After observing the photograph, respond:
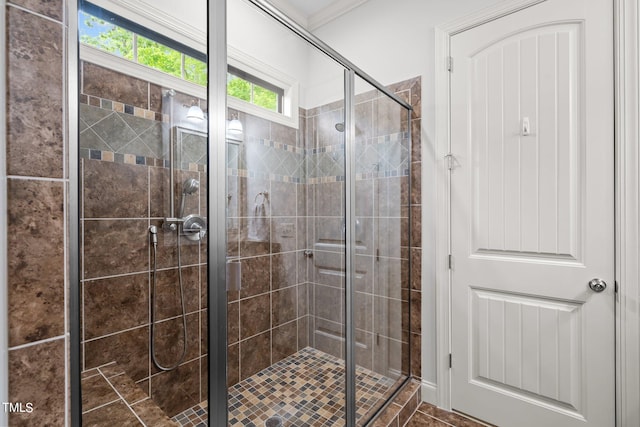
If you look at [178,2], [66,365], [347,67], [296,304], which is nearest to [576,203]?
[347,67]

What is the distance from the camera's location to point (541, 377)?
1.56m

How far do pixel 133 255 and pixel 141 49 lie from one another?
2.24 feet

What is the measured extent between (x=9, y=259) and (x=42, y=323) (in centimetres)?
14

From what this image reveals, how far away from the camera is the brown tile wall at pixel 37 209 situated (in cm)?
54

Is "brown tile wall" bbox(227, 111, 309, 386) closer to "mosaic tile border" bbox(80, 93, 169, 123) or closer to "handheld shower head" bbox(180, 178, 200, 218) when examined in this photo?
"handheld shower head" bbox(180, 178, 200, 218)

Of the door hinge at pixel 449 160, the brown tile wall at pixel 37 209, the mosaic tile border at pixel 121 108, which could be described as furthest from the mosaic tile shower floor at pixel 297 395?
the door hinge at pixel 449 160

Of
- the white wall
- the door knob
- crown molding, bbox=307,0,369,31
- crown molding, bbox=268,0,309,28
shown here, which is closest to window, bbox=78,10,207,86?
the white wall

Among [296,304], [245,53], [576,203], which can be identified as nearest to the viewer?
[245,53]

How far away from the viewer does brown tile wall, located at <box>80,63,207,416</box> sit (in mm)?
833

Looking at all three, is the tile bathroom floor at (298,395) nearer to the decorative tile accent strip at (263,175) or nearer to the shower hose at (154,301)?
the shower hose at (154,301)

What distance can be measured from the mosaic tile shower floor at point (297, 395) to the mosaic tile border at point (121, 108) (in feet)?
3.11

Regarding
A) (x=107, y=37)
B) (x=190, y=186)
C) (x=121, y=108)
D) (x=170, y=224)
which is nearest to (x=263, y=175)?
(x=190, y=186)

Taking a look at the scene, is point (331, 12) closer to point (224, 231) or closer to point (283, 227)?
point (283, 227)

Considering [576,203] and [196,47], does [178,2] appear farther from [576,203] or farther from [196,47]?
[576,203]
